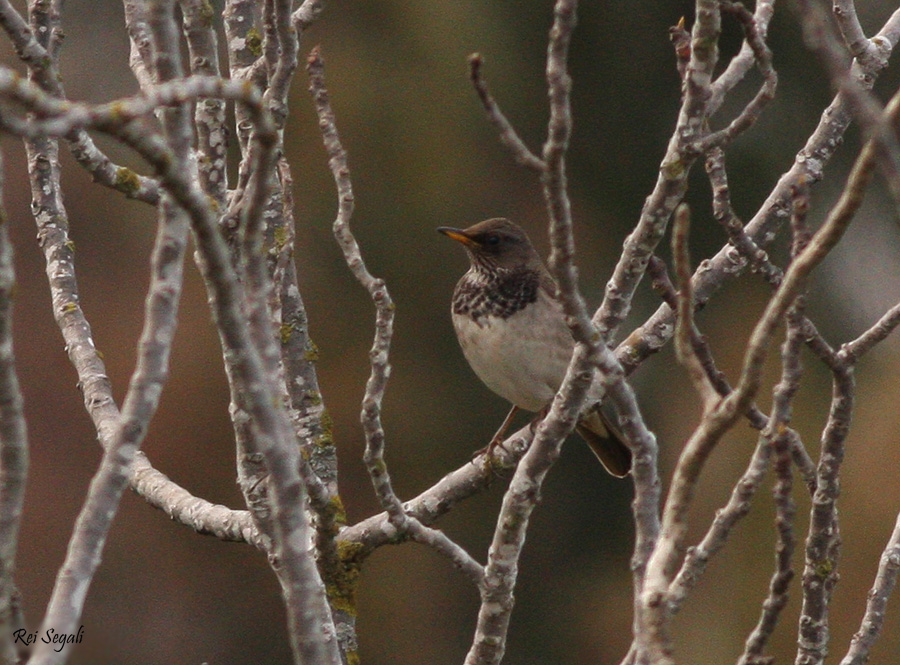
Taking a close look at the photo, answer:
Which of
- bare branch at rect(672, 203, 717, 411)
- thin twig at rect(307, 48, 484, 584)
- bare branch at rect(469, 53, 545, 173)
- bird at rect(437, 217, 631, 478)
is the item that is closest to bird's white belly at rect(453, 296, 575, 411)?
bird at rect(437, 217, 631, 478)

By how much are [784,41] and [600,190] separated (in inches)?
110

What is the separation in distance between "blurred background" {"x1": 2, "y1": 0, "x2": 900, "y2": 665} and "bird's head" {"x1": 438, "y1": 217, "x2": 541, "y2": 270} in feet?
20.7

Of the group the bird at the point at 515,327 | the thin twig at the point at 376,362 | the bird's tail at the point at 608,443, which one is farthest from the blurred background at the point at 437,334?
the thin twig at the point at 376,362

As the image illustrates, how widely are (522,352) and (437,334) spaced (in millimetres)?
9335

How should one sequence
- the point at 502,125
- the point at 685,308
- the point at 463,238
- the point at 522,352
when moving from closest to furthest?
the point at 685,308 → the point at 502,125 → the point at 522,352 → the point at 463,238

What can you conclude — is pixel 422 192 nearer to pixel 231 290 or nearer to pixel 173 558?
pixel 173 558

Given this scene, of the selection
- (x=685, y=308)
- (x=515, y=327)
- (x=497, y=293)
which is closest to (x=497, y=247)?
(x=497, y=293)

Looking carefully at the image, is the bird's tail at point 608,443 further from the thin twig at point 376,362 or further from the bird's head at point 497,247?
the thin twig at point 376,362

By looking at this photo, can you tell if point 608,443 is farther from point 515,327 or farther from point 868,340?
point 868,340

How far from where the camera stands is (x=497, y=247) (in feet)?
20.8

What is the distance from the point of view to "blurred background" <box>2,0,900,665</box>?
13.3 meters

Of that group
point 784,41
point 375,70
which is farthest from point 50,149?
point 784,41

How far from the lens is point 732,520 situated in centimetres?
282

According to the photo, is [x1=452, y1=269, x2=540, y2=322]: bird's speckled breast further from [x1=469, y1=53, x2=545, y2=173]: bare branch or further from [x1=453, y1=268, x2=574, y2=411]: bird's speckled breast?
[x1=469, y1=53, x2=545, y2=173]: bare branch
